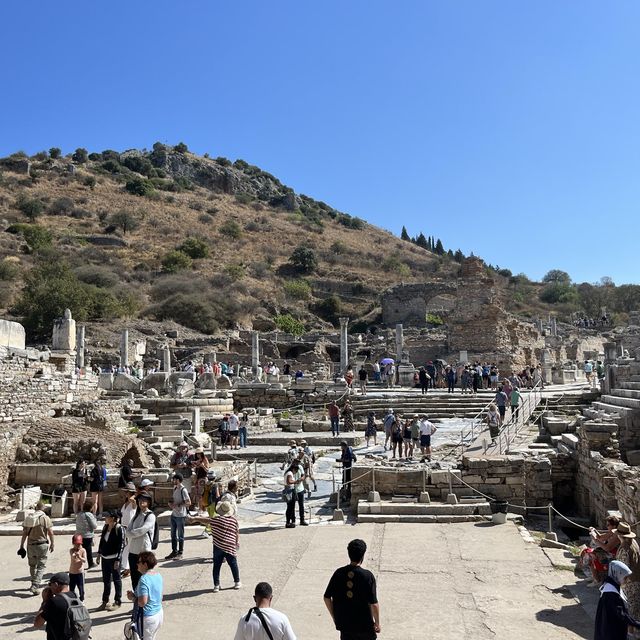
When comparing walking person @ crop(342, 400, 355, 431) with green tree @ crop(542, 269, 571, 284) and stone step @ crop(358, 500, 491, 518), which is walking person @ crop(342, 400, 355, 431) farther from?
green tree @ crop(542, 269, 571, 284)

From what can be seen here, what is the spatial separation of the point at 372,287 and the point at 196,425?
55358mm

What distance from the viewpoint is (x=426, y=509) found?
9492 mm

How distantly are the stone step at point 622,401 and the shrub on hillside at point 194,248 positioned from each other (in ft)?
187

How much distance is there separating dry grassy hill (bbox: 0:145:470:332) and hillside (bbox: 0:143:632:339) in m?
0.16

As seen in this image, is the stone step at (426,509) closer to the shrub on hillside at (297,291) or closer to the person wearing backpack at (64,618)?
the person wearing backpack at (64,618)

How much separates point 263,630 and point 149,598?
113cm

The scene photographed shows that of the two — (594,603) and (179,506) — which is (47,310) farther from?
(594,603)

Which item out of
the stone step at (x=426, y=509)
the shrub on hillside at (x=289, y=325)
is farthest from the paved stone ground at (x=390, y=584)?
the shrub on hillside at (x=289, y=325)

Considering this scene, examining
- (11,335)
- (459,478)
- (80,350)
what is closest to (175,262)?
(80,350)

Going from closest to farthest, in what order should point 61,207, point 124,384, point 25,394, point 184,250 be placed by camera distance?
point 25,394 → point 124,384 → point 184,250 → point 61,207

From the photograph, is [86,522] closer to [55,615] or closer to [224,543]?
[224,543]

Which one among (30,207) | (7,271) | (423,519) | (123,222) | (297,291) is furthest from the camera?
(123,222)

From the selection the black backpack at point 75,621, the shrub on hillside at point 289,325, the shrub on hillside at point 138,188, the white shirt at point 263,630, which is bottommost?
the black backpack at point 75,621

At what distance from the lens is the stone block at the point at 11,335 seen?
609 inches
